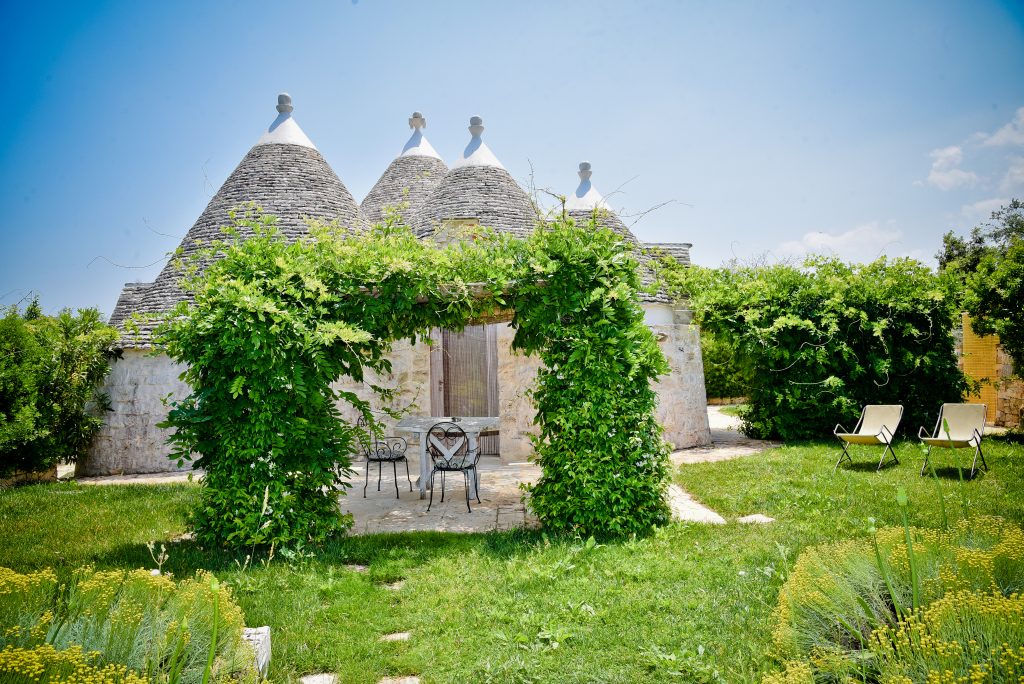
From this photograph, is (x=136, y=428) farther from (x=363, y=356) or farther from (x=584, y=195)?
(x=584, y=195)

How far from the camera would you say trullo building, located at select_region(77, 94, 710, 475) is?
36.9 ft

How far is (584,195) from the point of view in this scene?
44.9ft

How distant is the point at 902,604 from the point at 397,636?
3.16 meters

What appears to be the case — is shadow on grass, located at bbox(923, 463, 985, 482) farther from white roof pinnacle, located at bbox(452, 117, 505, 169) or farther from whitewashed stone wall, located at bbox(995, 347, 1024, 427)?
white roof pinnacle, located at bbox(452, 117, 505, 169)

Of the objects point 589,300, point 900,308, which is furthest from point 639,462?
point 900,308

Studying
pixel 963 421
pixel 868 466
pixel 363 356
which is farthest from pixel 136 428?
pixel 963 421

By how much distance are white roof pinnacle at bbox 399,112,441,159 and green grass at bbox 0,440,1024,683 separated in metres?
12.3

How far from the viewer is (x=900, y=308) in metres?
11.6

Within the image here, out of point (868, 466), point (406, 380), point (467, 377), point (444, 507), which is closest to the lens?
point (444, 507)

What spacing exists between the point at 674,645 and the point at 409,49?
26.7ft

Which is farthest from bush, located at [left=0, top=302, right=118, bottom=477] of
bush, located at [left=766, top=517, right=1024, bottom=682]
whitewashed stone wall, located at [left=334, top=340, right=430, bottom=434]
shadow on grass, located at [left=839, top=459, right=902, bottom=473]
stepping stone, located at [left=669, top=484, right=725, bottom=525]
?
shadow on grass, located at [left=839, top=459, right=902, bottom=473]

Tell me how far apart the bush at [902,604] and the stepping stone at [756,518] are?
2305mm

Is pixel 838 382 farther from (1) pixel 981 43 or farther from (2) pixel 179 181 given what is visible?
(2) pixel 179 181

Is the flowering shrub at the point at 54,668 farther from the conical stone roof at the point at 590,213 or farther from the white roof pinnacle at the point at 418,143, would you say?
the white roof pinnacle at the point at 418,143
